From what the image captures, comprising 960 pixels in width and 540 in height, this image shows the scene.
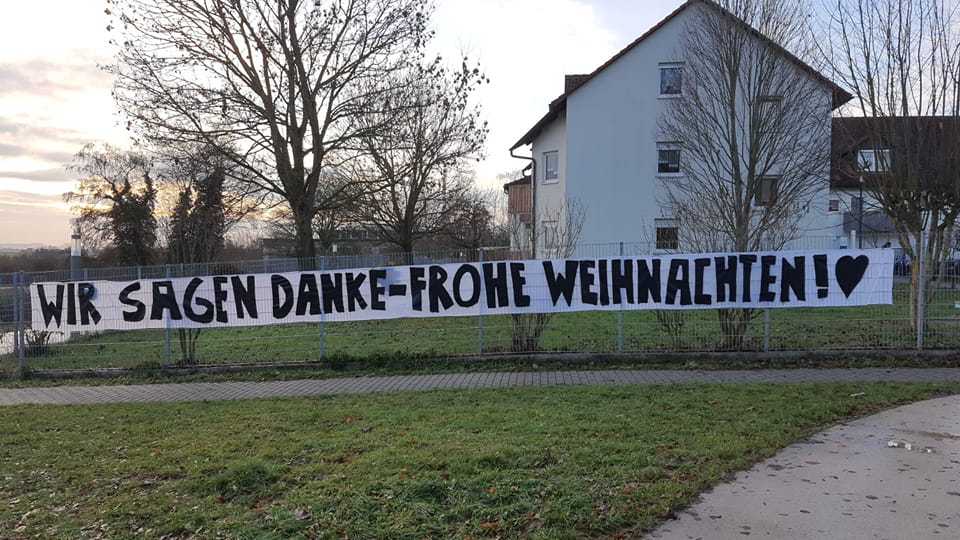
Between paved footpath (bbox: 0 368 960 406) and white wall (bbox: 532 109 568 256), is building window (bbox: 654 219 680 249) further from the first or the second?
white wall (bbox: 532 109 568 256)

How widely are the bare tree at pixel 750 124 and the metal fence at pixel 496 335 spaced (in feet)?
3.79

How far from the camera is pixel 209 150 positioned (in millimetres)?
19891

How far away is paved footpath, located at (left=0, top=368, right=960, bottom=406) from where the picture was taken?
902 cm

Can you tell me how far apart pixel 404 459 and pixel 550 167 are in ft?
83.9

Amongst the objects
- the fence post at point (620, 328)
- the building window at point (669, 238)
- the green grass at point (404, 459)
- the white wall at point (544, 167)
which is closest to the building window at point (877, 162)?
the building window at point (669, 238)

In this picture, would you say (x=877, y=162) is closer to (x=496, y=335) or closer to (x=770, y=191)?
(x=770, y=191)

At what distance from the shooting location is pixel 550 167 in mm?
29891

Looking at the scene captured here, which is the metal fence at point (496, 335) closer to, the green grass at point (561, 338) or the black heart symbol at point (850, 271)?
the green grass at point (561, 338)

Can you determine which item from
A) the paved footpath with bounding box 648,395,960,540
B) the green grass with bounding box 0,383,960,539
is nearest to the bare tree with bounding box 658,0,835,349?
the green grass with bounding box 0,383,960,539

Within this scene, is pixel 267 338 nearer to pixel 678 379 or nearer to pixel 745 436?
pixel 678 379

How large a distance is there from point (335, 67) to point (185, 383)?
1296cm

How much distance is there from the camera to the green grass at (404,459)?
432cm

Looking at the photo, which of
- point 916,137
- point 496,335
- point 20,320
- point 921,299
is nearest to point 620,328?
point 496,335

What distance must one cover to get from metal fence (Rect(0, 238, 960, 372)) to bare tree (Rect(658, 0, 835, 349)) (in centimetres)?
115
